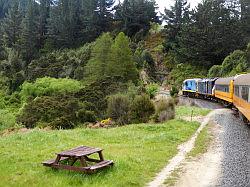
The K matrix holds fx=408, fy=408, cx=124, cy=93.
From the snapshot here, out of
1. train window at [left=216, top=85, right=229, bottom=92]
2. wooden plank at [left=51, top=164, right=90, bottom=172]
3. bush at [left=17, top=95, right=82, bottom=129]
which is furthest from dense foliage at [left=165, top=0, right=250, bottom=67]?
wooden plank at [left=51, top=164, right=90, bottom=172]

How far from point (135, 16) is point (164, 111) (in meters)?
70.4

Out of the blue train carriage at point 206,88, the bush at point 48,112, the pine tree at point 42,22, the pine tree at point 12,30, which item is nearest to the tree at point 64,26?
the pine tree at point 42,22

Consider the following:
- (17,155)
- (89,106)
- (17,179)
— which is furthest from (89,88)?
(17,179)

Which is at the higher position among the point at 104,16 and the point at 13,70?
the point at 104,16

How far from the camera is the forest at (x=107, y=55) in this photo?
33531 millimetres

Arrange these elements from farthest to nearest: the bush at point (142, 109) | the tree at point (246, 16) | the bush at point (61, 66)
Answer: the tree at point (246, 16)
the bush at point (61, 66)
the bush at point (142, 109)

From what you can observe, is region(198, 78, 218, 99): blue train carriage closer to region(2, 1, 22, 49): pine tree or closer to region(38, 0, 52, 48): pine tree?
region(38, 0, 52, 48): pine tree

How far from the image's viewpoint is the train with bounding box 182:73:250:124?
21.8 meters

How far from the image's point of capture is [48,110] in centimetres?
3362

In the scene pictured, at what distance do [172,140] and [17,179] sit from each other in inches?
319

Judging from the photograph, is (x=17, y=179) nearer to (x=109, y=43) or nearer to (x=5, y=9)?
(x=109, y=43)

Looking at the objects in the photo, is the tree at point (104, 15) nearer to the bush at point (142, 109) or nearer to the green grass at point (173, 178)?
the bush at point (142, 109)

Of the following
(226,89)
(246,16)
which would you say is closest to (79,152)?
(226,89)

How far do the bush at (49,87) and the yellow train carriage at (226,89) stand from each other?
1754 centimetres
